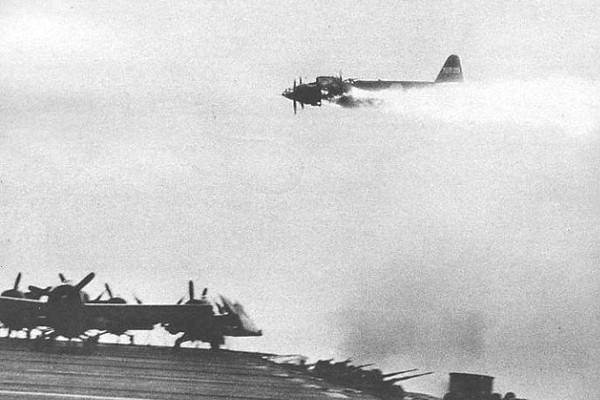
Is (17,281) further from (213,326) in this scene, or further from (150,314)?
(213,326)

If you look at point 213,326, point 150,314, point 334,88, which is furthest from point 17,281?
point 334,88

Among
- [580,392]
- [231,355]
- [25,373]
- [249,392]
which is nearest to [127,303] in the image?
[231,355]

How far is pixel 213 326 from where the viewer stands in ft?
245

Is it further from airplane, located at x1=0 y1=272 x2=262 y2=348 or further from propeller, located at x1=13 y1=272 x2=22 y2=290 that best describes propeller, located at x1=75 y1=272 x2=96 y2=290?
propeller, located at x1=13 y1=272 x2=22 y2=290

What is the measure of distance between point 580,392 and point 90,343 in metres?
81.9

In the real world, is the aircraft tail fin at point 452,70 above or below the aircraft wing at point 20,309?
above

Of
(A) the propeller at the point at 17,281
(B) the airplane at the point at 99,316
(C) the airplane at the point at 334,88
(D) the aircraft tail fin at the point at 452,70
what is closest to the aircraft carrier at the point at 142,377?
(B) the airplane at the point at 99,316

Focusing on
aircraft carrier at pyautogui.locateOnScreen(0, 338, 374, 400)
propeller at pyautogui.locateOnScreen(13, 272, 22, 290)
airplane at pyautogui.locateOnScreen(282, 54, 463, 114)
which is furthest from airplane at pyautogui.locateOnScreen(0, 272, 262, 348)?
airplane at pyautogui.locateOnScreen(282, 54, 463, 114)

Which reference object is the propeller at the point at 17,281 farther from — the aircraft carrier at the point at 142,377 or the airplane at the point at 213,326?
the airplane at the point at 213,326

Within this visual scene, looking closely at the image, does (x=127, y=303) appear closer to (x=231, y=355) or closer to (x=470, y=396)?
(x=231, y=355)

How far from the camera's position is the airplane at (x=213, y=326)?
74.1 m

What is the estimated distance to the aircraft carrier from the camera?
126 ft

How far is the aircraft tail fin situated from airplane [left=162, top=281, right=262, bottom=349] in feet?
88.0

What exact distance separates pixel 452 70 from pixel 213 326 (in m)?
31.2
